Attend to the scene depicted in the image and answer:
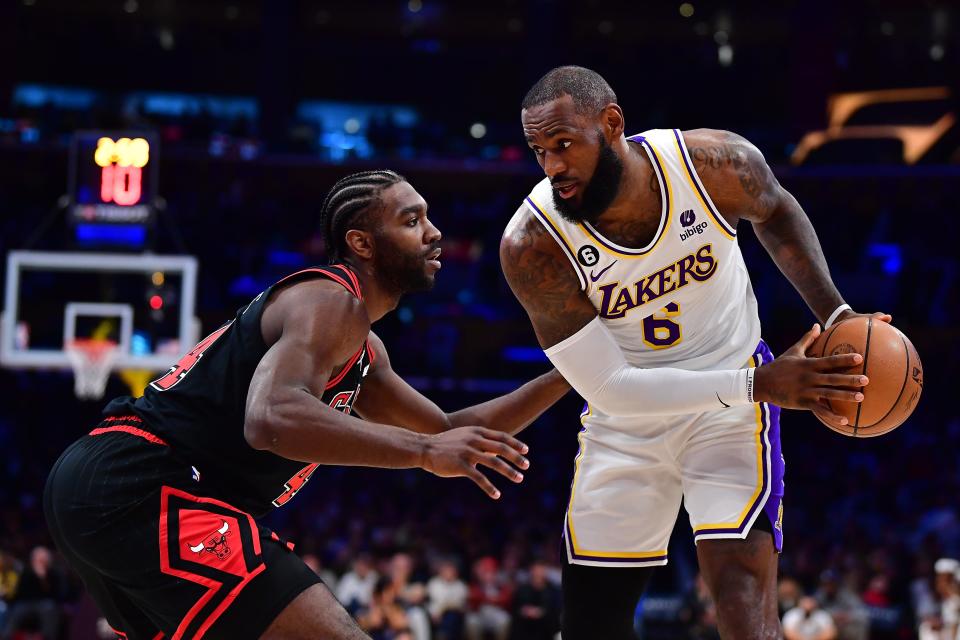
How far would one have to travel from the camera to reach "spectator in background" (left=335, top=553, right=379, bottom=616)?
12.1m

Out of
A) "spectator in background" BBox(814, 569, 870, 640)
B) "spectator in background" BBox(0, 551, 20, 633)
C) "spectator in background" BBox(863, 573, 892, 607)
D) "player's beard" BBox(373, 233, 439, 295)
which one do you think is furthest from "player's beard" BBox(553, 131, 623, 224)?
"spectator in background" BBox(0, 551, 20, 633)

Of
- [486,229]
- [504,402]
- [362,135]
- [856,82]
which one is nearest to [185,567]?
[504,402]

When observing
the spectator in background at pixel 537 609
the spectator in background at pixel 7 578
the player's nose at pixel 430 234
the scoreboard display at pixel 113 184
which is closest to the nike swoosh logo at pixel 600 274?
the player's nose at pixel 430 234

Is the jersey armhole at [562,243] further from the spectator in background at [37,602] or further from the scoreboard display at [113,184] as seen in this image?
the spectator in background at [37,602]

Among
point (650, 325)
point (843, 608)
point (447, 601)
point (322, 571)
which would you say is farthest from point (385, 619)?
point (650, 325)

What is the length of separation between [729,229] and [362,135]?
1801 centimetres

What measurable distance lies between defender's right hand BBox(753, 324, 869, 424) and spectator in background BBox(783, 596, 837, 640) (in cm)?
787

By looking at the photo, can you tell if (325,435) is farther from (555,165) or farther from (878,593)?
(878,593)

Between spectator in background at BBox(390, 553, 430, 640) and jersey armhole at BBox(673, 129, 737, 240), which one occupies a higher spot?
jersey armhole at BBox(673, 129, 737, 240)

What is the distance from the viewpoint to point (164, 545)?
3404 millimetres

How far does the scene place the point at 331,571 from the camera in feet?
42.9

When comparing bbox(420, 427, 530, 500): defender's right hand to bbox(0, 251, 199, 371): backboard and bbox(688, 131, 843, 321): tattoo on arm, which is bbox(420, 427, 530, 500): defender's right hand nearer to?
bbox(688, 131, 843, 321): tattoo on arm

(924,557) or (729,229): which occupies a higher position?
(729,229)

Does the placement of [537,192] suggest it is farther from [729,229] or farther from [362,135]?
[362,135]
